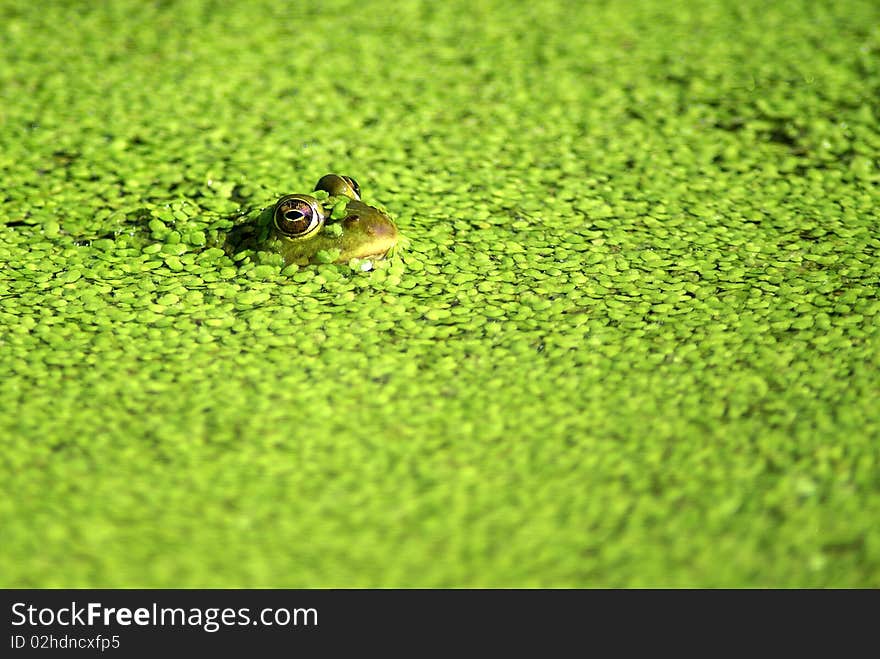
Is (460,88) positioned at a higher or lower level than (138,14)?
lower

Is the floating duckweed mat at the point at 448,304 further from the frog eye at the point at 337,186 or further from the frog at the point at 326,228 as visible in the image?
the frog eye at the point at 337,186

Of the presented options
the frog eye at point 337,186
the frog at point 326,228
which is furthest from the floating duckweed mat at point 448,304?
the frog eye at point 337,186

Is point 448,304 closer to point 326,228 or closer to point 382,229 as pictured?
point 382,229

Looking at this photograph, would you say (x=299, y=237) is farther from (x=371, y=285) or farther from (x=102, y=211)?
(x=102, y=211)

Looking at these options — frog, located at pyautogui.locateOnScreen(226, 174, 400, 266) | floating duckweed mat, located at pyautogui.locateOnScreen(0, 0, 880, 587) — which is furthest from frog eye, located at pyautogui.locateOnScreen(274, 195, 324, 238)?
floating duckweed mat, located at pyautogui.locateOnScreen(0, 0, 880, 587)

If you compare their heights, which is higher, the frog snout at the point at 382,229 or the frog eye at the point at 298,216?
the frog eye at the point at 298,216
